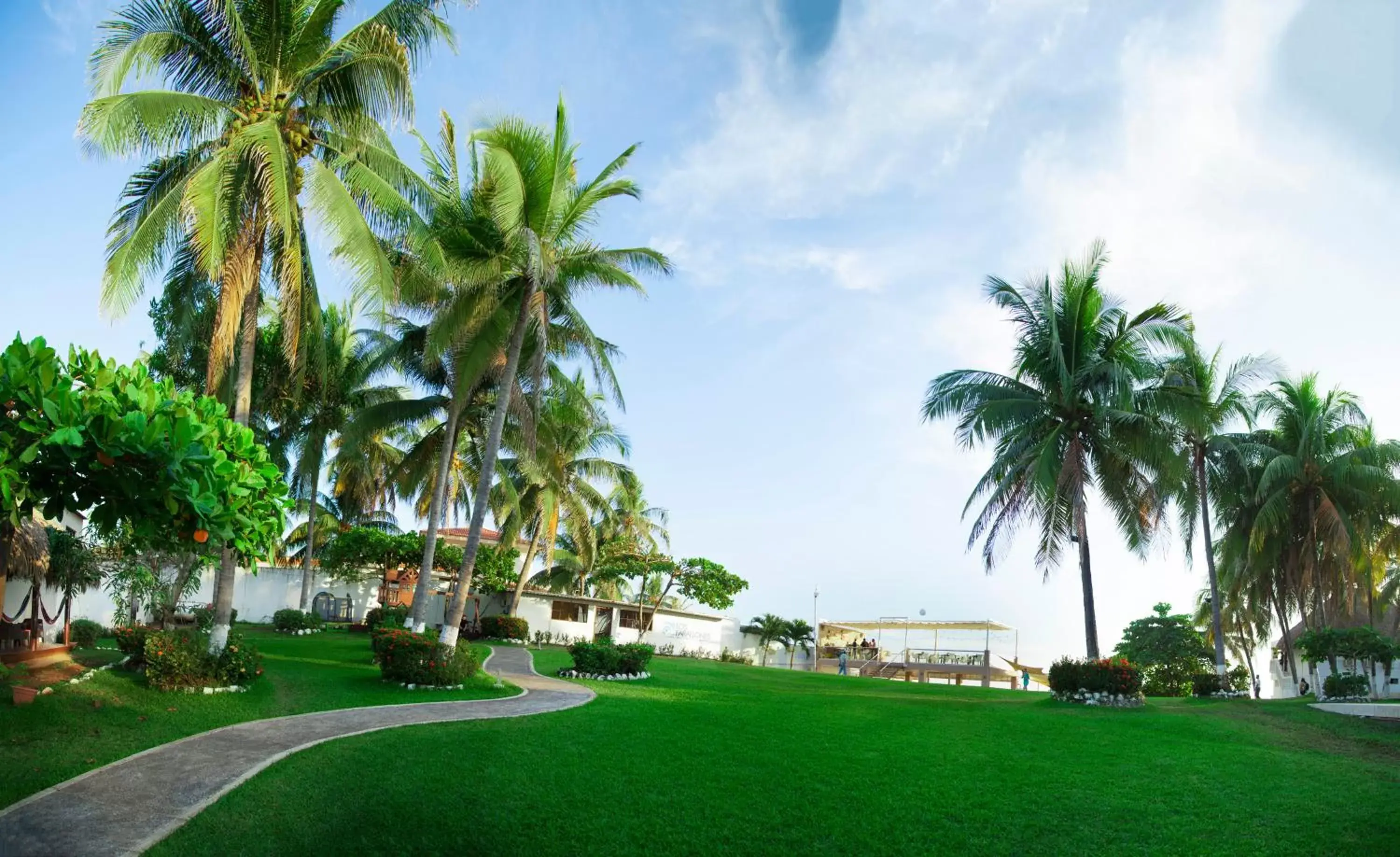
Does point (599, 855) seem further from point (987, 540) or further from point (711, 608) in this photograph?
point (711, 608)

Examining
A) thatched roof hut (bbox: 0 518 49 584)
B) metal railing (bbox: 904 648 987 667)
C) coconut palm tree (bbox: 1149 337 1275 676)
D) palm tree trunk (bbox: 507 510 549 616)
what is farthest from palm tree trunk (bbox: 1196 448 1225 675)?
thatched roof hut (bbox: 0 518 49 584)

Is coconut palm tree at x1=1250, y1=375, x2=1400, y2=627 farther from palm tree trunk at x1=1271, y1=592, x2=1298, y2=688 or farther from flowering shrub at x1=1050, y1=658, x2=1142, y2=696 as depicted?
flowering shrub at x1=1050, y1=658, x2=1142, y2=696

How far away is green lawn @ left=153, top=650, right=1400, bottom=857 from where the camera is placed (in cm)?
698

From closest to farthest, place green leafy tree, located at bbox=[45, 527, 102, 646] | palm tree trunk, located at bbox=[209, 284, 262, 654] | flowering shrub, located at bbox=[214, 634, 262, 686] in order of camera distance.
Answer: flowering shrub, located at bbox=[214, 634, 262, 686] < palm tree trunk, located at bbox=[209, 284, 262, 654] < green leafy tree, located at bbox=[45, 527, 102, 646]

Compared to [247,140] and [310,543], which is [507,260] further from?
[310,543]

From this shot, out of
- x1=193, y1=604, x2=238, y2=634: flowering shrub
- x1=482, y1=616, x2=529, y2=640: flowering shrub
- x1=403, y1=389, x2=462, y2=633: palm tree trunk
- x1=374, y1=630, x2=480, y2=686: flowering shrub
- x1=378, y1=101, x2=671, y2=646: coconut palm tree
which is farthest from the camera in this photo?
x1=482, y1=616, x2=529, y2=640: flowering shrub

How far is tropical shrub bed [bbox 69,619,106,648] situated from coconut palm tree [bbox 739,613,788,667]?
29724 mm

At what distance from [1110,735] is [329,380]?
75.6 feet

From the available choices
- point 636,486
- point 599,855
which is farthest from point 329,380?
point 599,855

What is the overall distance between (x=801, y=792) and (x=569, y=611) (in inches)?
1215

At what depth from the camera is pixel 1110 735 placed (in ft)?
42.8

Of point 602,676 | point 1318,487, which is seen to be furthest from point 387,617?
point 1318,487

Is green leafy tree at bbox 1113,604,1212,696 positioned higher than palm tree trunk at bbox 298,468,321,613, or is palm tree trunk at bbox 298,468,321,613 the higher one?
palm tree trunk at bbox 298,468,321,613

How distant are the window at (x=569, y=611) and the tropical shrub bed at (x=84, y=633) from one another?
20453 millimetres
